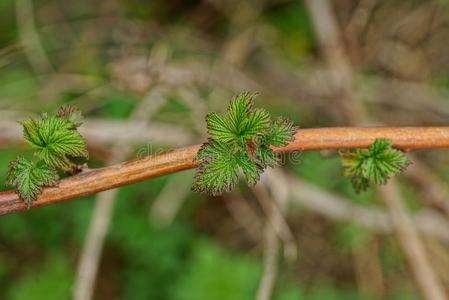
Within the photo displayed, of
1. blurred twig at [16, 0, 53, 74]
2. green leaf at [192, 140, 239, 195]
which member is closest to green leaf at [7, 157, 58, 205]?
green leaf at [192, 140, 239, 195]

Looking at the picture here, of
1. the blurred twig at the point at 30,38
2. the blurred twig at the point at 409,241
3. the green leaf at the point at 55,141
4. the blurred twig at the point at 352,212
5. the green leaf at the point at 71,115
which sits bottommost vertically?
the green leaf at the point at 55,141

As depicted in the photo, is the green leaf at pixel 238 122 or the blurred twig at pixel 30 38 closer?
the green leaf at pixel 238 122

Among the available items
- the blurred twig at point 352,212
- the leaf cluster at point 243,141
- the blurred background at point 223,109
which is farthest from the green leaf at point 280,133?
the blurred twig at point 352,212

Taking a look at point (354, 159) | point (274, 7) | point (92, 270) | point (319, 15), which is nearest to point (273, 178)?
point (92, 270)

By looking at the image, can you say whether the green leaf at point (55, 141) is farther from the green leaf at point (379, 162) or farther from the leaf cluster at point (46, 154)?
the green leaf at point (379, 162)

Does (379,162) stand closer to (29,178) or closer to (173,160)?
(173,160)
